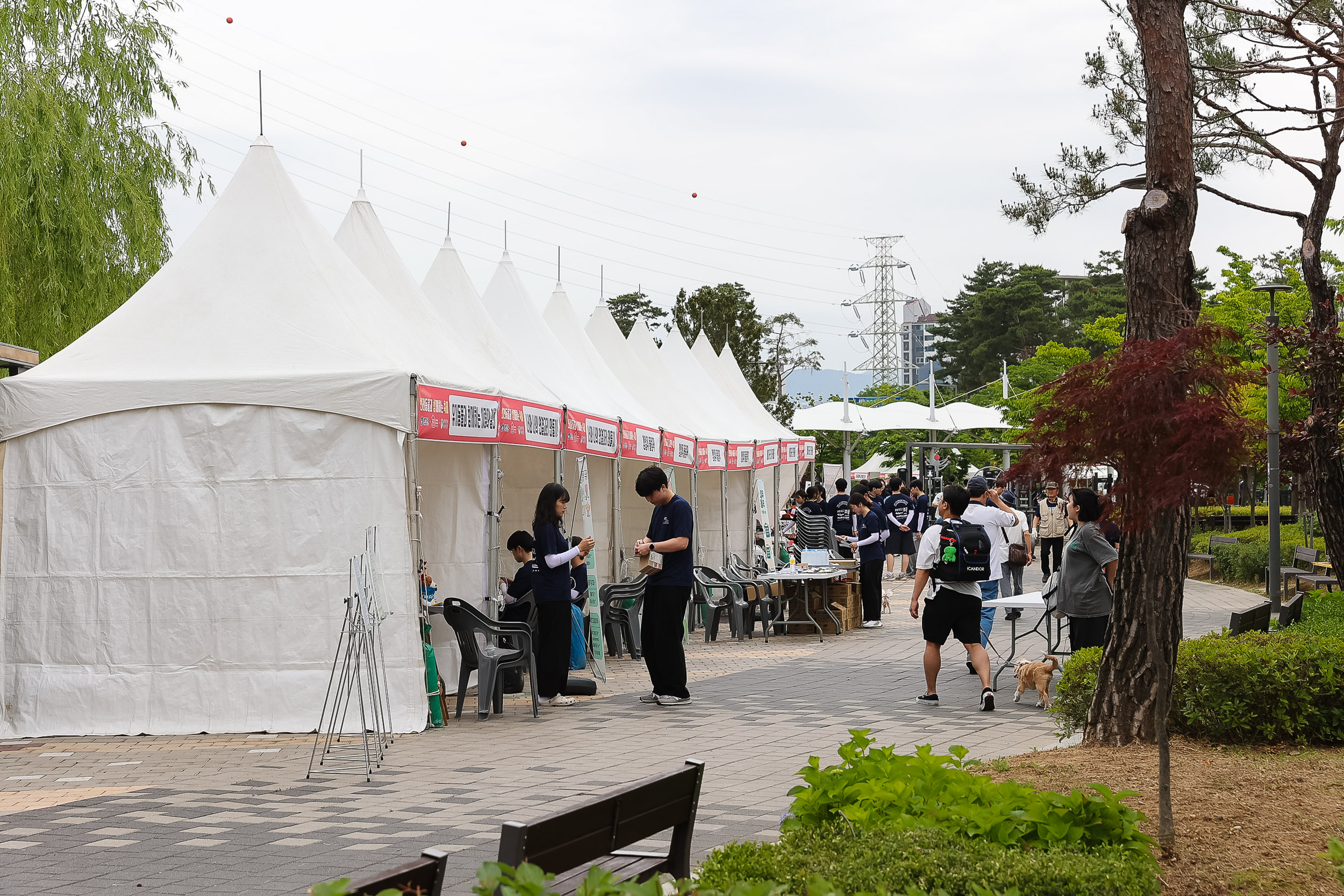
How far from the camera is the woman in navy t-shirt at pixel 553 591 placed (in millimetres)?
10625

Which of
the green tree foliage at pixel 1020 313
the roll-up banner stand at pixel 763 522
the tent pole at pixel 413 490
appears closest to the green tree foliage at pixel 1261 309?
the roll-up banner stand at pixel 763 522

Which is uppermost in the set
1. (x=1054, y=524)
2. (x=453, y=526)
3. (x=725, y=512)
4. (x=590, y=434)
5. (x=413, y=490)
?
(x=590, y=434)

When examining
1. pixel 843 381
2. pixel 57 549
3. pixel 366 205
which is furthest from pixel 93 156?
pixel 843 381

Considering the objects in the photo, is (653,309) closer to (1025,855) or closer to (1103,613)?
(1103,613)

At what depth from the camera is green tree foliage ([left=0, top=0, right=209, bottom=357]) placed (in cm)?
1695

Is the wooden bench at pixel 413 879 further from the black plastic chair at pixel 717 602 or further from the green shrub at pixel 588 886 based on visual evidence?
the black plastic chair at pixel 717 602

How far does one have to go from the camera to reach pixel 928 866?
3906mm

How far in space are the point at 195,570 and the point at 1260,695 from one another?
7.38 m

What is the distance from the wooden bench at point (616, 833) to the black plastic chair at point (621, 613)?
9480 mm

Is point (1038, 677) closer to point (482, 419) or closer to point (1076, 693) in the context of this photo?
point (1076, 693)

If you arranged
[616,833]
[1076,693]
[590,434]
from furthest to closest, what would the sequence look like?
[590,434]
[1076,693]
[616,833]

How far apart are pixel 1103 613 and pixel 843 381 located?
2580 cm

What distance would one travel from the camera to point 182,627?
31.4 ft

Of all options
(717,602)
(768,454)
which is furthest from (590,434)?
(768,454)
